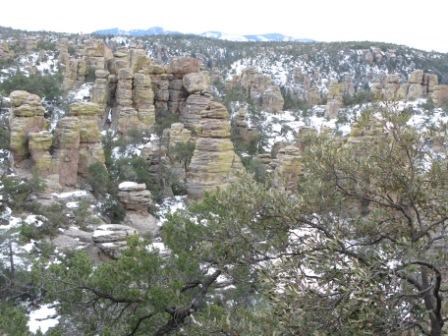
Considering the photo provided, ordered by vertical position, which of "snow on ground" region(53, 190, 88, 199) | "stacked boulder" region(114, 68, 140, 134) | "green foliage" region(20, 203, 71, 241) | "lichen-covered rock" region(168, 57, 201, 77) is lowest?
"snow on ground" region(53, 190, 88, 199)

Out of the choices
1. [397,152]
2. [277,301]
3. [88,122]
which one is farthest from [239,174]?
[88,122]

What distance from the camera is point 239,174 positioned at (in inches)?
310

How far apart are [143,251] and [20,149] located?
19943mm

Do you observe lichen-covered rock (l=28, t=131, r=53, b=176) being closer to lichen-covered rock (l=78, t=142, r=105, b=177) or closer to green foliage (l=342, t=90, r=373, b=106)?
lichen-covered rock (l=78, t=142, r=105, b=177)

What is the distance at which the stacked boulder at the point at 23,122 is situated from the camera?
2544cm

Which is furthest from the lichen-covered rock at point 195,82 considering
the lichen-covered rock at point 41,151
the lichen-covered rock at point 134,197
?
the lichen-covered rock at point 134,197

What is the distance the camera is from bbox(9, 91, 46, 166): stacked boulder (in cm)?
2544

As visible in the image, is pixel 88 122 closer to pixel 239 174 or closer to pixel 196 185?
pixel 196 185

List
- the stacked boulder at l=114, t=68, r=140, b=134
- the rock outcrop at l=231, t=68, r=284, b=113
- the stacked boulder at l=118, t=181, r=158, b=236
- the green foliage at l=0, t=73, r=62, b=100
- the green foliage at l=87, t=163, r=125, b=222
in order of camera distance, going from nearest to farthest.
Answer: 1. the stacked boulder at l=118, t=181, r=158, b=236
2. the green foliage at l=87, t=163, r=125, b=222
3. the stacked boulder at l=114, t=68, r=140, b=134
4. the green foliage at l=0, t=73, r=62, b=100
5. the rock outcrop at l=231, t=68, r=284, b=113

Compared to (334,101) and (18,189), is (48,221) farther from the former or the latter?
(334,101)

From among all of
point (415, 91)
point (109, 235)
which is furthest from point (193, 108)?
point (415, 91)

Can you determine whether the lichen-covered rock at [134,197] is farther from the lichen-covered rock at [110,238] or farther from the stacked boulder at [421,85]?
the stacked boulder at [421,85]

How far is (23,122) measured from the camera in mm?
25875

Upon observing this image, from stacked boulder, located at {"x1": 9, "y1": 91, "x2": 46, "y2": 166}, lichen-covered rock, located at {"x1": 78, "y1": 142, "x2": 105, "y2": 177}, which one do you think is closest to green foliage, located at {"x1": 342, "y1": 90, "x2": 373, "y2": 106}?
lichen-covered rock, located at {"x1": 78, "y1": 142, "x2": 105, "y2": 177}
